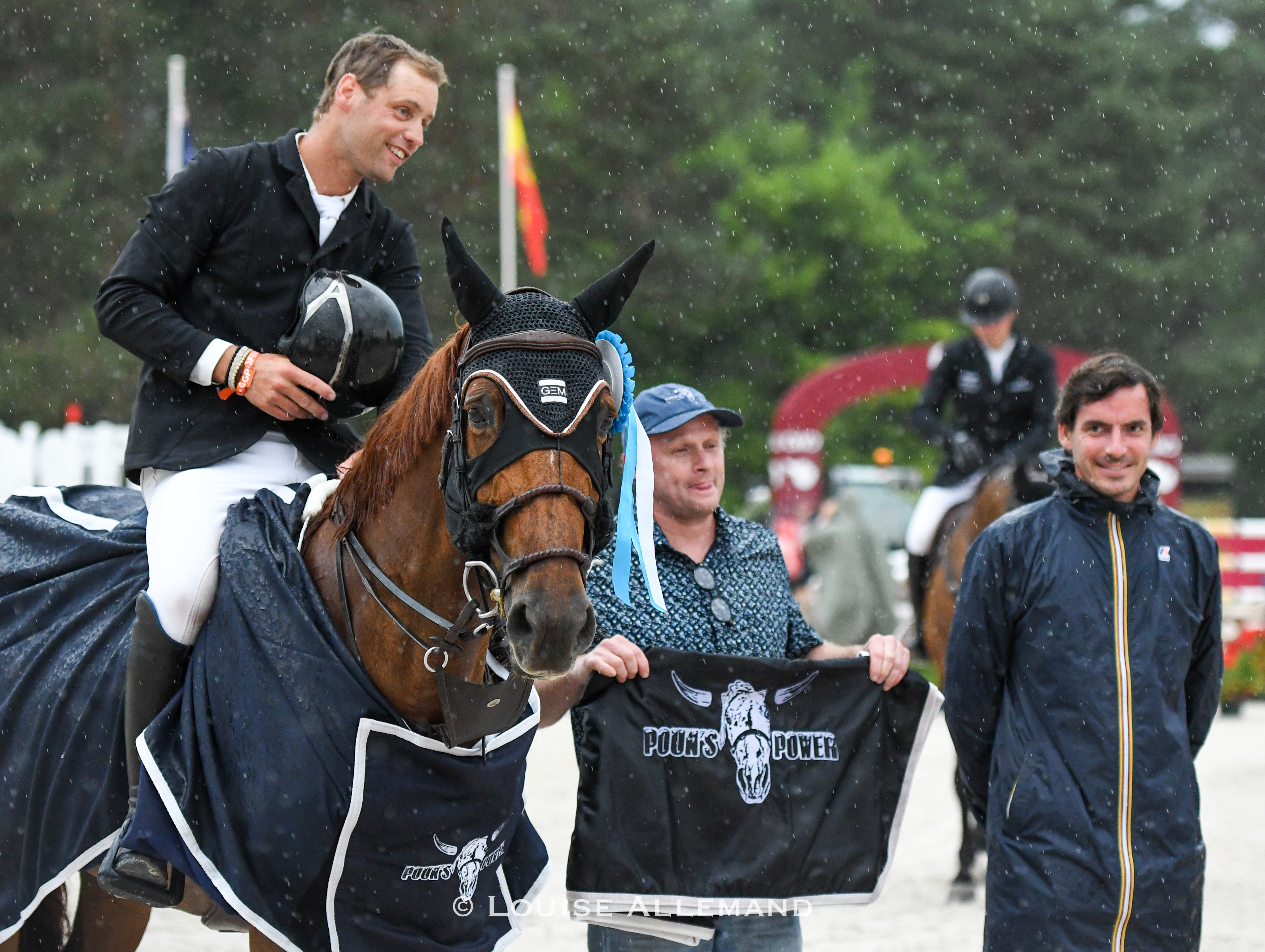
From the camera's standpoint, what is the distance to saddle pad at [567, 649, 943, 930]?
4.03m

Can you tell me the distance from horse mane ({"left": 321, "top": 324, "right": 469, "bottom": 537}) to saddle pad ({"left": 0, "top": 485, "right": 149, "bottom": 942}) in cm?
79

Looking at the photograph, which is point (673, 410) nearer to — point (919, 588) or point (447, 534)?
point (447, 534)

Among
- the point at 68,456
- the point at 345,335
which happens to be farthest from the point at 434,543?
the point at 68,456

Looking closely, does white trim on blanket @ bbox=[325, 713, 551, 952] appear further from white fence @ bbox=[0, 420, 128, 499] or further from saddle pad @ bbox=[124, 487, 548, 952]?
white fence @ bbox=[0, 420, 128, 499]

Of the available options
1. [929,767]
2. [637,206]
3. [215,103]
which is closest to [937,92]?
[637,206]

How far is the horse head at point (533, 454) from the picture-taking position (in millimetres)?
2826

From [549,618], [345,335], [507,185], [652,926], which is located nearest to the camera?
[549,618]

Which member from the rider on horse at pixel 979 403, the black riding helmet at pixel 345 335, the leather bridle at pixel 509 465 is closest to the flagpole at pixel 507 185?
the rider on horse at pixel 979 403

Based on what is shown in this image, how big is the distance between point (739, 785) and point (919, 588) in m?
5.05

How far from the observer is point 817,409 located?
22438 millimetres

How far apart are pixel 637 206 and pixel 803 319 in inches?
228

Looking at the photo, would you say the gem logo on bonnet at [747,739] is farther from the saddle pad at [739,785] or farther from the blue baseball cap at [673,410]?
the blue baseball cap at [673,410]

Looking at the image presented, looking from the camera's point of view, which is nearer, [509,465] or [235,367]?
[509,465]

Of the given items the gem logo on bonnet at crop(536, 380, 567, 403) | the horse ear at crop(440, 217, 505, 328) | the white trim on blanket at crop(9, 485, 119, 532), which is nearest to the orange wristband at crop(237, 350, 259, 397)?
the white trim on blanket at crop(9, 485, 119, 532)
